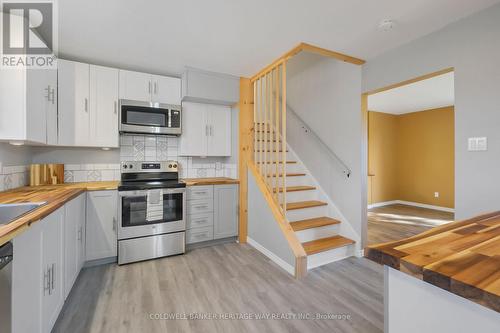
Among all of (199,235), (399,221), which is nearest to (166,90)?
(199,235)

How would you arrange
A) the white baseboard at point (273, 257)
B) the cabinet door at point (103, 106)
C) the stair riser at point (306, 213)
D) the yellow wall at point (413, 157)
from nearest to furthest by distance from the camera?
Answer: the white baseboard at point (273, 257) → the cabinet door at point (103, 106) → the stair riser at point (306, 213) → the yellow wall at point (413, 157)

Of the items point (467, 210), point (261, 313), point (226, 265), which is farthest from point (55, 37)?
point (467, 210)

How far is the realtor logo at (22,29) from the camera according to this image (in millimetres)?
1707

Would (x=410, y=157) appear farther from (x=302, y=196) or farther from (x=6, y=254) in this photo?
(x=6, y=254)

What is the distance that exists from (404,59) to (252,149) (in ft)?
6.55

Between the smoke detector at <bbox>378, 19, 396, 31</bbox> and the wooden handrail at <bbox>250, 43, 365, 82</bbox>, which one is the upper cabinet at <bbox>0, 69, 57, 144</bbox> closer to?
the wooden handrail at <bbox>250, 43, 365, 82</bbox>

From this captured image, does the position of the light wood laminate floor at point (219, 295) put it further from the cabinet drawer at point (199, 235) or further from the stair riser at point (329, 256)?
the cabinet drawer at point (199, 235)

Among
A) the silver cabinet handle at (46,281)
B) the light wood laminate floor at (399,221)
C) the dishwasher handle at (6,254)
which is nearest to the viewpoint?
the dishwasher handle at (6,254)

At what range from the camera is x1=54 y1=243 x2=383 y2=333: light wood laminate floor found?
5.29ft

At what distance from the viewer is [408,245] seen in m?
0.72

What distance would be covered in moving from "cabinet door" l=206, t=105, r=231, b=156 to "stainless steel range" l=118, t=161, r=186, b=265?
2.65 feet

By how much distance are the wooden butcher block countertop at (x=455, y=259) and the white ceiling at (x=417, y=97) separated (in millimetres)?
3781

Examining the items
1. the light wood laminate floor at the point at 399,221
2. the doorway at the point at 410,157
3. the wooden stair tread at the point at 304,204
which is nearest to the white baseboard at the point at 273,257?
the wooden stair tread at the point at 304,204

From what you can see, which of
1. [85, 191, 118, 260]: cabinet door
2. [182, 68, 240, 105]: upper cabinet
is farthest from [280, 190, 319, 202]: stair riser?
[85, 191, 118, 260]: cabinet door
